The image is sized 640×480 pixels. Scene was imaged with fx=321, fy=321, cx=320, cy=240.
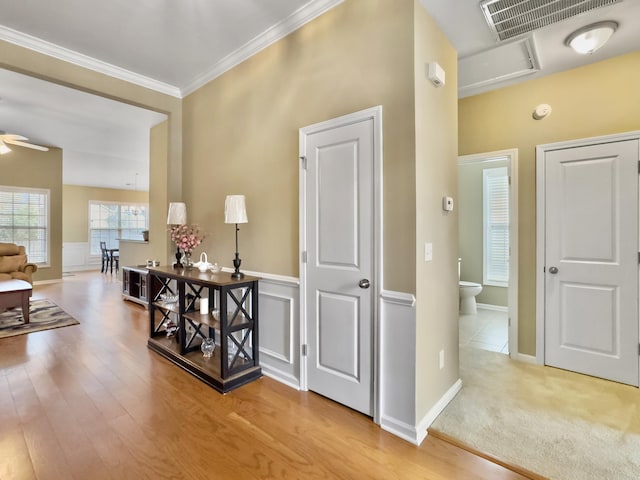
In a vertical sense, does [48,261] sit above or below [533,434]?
above

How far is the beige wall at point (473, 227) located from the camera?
16.8 ft

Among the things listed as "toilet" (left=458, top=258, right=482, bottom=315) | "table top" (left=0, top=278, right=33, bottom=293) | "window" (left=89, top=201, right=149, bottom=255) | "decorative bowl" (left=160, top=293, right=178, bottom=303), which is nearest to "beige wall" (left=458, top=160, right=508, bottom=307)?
"toilet" (left=458, top=258, right=482, bottom=315)

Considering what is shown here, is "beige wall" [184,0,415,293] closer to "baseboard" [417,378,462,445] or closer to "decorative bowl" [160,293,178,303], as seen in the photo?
"decorative bowl" [160,293,178,303]

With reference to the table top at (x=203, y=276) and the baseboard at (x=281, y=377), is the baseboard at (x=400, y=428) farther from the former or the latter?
the table top at (x=203, y=276)

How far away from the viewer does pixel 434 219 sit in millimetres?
2166

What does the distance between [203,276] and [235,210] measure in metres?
0.66

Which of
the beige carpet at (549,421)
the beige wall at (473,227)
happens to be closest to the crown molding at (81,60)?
the beige carpet at (549,421)

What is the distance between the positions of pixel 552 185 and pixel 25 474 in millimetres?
4220

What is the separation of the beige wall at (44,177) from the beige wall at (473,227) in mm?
8477

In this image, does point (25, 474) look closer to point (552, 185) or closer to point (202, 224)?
point (202, 224)

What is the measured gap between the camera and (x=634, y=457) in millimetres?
1791

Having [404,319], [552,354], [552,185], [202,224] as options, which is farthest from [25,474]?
[552,185]

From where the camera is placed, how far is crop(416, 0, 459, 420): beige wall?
6.49 feet

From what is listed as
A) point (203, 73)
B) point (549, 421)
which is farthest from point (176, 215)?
point (549, 421)
